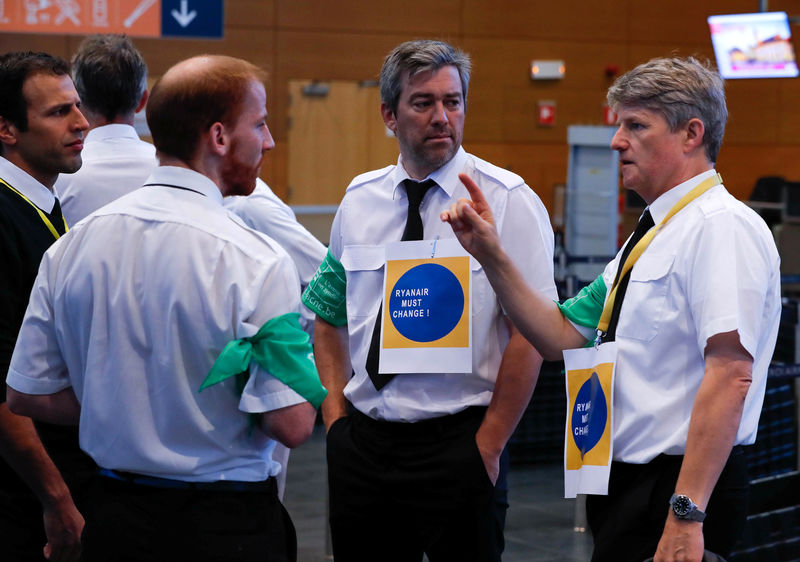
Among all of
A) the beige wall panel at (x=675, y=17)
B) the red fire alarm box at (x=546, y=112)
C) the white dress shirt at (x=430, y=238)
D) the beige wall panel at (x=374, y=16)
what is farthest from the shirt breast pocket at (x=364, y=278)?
the beige wall panel at (x=675, y=17)

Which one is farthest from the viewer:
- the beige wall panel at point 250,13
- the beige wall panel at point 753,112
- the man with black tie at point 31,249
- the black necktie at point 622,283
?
the beige wall panel at point 753,112

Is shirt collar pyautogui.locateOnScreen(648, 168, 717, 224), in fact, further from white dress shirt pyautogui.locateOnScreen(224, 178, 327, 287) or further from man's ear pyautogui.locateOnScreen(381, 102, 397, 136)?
white dress shirt pyautogui.locateOnScreen(224, 178, 327, 287)

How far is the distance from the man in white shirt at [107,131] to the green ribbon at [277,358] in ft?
4.50

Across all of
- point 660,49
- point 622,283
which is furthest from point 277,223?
point 660,49

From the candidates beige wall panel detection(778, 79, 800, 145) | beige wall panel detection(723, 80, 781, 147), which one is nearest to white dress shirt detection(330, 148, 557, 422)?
beige wall panel detection(723, 80, 781, 147)

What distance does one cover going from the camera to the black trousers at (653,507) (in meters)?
1.82

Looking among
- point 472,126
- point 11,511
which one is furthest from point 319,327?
point 472,126

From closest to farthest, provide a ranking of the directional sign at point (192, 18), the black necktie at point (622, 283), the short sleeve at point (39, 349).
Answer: the short sleeve at point (39, 349) < the black necktie at point (622, 283) < the directional sign at point (192, 18)

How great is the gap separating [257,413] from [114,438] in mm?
234

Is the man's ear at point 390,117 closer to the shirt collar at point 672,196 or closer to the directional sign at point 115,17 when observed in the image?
the shirt collar at point 672,196

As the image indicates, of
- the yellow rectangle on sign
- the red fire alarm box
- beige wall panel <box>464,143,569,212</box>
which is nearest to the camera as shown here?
the yellow rectangle on sign

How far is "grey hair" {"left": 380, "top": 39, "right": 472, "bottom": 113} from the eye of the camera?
2.29 metres

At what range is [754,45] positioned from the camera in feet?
34.8

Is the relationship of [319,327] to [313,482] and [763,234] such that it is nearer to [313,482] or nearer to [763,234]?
[763,234]
